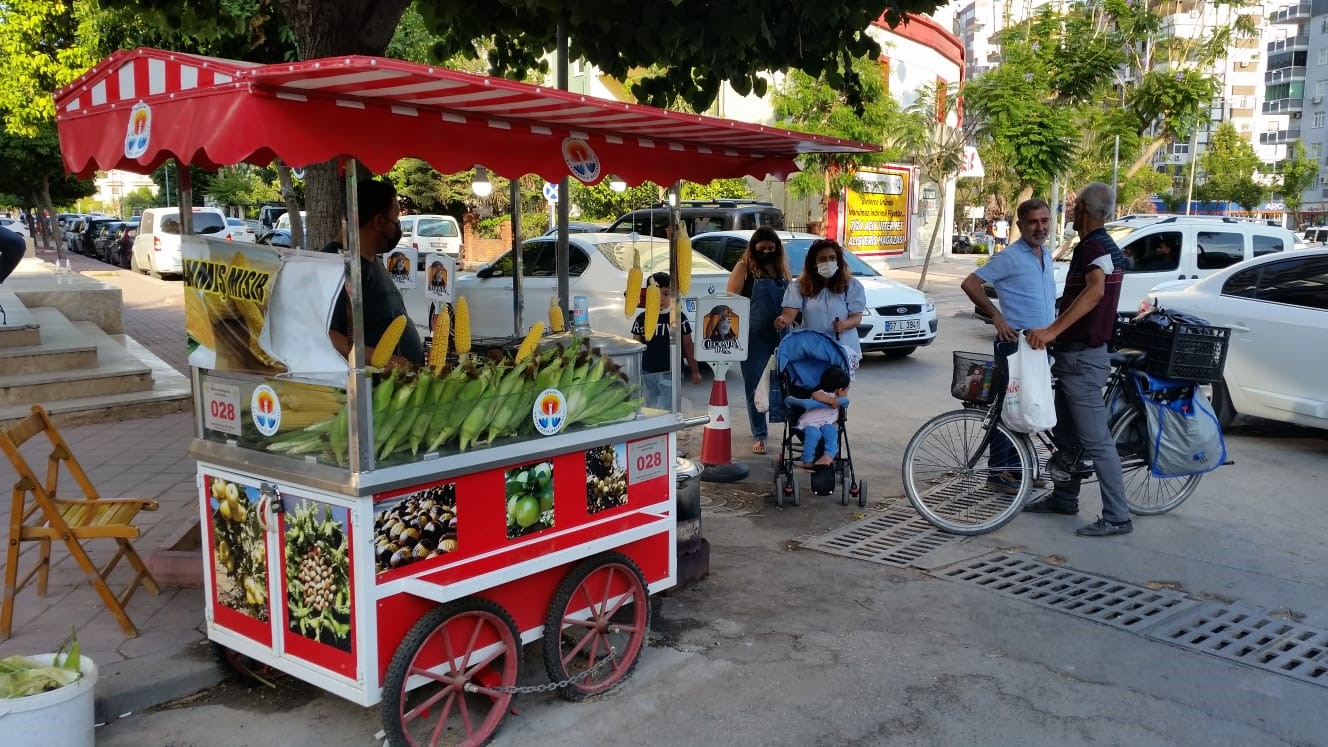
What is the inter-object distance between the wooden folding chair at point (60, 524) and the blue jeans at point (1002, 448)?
4.55 meters

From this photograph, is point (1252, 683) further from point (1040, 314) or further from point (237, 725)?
point (237, 725)

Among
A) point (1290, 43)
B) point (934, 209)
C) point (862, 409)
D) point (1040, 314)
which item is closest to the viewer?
point (1040, 314)

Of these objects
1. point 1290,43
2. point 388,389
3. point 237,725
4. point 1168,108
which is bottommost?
point 237,725

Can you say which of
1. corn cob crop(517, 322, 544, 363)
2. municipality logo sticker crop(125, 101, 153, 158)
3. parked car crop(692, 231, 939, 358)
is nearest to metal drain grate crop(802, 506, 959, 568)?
corn cob crop(517, 322, 544, 363)

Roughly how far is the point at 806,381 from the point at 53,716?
14.2 ft

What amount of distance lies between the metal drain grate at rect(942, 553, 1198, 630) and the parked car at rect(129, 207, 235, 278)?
22553 millimetres

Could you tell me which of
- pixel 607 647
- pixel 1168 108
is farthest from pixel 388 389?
pixel 1168 108

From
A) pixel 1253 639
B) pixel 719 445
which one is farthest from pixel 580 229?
pixel 1253 639

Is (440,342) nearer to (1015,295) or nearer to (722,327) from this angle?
A: (722,327)

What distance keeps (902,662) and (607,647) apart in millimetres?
1251

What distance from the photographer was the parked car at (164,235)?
24516 millimetres

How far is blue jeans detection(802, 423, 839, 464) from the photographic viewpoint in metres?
6.22

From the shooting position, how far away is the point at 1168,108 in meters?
24.6

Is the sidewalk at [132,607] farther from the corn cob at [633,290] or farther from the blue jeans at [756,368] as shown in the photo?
the blue jeans at [756,368]
